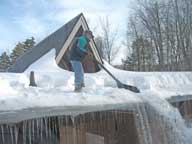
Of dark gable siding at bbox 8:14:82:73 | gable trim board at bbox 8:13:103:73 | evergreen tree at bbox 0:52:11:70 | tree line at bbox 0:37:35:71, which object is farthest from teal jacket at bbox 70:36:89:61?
tree line at bbox 0:37:35:71

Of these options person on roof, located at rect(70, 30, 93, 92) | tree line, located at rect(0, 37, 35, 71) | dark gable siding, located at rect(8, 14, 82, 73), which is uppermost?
tree line, located at rect(0, 37, 35, 71)

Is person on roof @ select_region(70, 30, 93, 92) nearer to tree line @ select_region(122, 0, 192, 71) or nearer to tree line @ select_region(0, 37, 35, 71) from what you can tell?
tree line @ select_region(122, 0, 192, 71)

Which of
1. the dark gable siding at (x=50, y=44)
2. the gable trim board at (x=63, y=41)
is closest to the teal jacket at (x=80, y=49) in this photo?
the gable trim board at (x=63, y=41)

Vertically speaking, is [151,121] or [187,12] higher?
[187,12]

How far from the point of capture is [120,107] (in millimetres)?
4973

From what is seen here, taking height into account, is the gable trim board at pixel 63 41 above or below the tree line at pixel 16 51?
below

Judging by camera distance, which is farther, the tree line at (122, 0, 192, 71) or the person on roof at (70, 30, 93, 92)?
the tree line at (122, 0, 192, 71)

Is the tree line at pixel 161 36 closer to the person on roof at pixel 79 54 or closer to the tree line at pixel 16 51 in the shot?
the tree line at pixel 16 51

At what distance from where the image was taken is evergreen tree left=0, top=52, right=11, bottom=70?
3454 cm

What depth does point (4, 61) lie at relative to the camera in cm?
3569

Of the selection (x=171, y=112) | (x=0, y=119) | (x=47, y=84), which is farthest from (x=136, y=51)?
(x=0, y=119)

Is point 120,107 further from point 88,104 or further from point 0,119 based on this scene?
point 0,119

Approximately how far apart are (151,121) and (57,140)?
5.69 feet

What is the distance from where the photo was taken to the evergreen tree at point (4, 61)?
3454 cm
